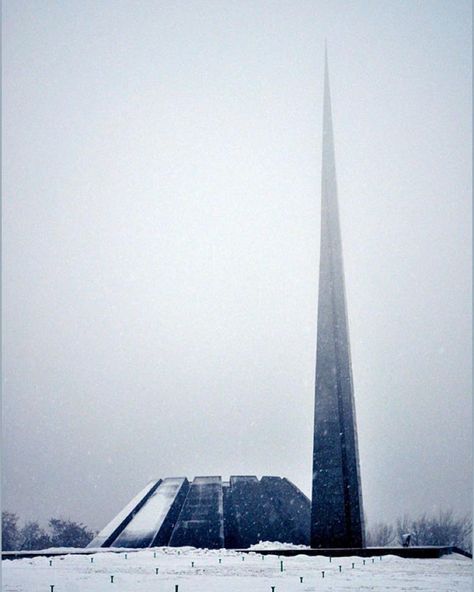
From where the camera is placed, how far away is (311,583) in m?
4.11

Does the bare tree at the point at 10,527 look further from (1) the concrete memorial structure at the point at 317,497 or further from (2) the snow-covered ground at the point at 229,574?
(2) the snow-covered ground at the point at 229,574

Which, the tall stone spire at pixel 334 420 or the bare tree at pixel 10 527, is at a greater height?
the tall stone spire at pixel 334 420

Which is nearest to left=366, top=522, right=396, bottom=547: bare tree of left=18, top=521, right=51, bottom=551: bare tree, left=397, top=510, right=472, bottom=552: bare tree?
left=397, top=510, right=472, bottom=552: bare tree

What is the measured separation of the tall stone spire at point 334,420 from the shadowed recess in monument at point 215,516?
2584mm

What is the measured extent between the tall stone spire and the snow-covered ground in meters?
1.24

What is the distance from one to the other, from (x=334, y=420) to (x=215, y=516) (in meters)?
4.36

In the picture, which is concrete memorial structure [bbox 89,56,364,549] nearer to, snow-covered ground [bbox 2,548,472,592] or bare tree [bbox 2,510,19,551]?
snow-covered ground [bbox 2,548,472,592]

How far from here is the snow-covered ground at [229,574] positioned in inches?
155

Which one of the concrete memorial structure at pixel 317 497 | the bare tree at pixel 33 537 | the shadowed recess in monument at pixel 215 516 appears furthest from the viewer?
the bare tree at pixel 33 537

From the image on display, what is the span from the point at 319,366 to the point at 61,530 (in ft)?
39.4

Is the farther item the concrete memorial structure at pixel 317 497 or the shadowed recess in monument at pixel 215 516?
the shadowed recess in monument at pixel 215 516

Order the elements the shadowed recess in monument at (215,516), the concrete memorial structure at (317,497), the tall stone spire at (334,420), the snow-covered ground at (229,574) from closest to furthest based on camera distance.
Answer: the snow-covered ground at (229,574), the tall stone spire at (334,420), the concrete memorial structure at (317,497), the shadowed recess in monument at (215,516)

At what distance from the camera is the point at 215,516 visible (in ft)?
34.4

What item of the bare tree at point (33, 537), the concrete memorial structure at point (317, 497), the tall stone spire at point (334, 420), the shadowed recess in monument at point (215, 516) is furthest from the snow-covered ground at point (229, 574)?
the bare tree at point (33, 537)
